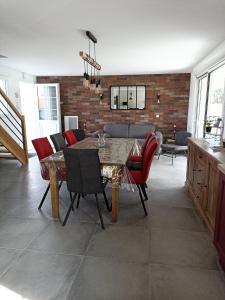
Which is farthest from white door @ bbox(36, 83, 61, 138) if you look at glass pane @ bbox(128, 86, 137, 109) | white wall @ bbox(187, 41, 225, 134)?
white wall @ bbox(187, 41, 225, 134)

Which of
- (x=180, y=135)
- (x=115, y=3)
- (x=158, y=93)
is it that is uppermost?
(x=115, y=3)

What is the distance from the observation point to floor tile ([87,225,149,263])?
1.93 metres

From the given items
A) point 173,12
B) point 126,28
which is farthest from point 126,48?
point 173,12

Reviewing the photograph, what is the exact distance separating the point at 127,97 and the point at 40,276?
574 centimetres

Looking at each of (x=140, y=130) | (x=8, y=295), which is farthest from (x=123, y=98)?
(x=8, y=295)

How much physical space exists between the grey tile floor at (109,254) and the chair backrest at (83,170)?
47cm

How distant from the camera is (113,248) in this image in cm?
202

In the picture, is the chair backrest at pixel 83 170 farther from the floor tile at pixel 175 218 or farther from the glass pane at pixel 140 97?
the glass pane at pixel 140 97

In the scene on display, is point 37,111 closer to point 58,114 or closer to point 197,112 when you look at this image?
point 58,114

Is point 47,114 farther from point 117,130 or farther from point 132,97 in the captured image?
point 132,97

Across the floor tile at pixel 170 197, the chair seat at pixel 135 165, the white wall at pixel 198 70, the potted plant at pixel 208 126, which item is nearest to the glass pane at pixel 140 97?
the white wall at pixel 198 70

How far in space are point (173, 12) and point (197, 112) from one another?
3687mm

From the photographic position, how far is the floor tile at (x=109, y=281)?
152 centimetres

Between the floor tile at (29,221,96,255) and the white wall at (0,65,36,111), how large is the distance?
4557 mm
